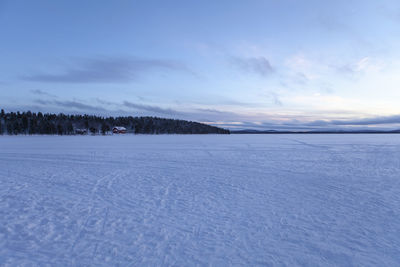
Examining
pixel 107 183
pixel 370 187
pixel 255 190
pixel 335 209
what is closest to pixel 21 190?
pixel 107 183

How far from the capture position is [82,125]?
142 m

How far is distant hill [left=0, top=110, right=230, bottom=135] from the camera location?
346 ft

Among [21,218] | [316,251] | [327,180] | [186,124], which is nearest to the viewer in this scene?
[316,251]

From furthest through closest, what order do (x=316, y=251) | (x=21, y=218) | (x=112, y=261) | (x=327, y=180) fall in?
(x=327, y=180), (x=21, y=218), (x=316, y=251), (x=112, y=261)

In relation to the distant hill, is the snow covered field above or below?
below

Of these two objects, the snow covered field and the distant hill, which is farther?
the distant hill

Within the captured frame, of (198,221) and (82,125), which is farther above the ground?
(82,125)

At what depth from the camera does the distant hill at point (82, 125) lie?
346ft

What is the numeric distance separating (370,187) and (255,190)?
434cm

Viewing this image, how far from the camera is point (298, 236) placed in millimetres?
4887

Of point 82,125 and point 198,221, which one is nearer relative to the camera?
point 198,221

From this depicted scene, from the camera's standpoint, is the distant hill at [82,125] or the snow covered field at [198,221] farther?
the distant hill at [82,125]

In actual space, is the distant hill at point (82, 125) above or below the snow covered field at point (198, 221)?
above

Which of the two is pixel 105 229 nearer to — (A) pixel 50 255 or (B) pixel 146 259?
(A) pixel 50 255
